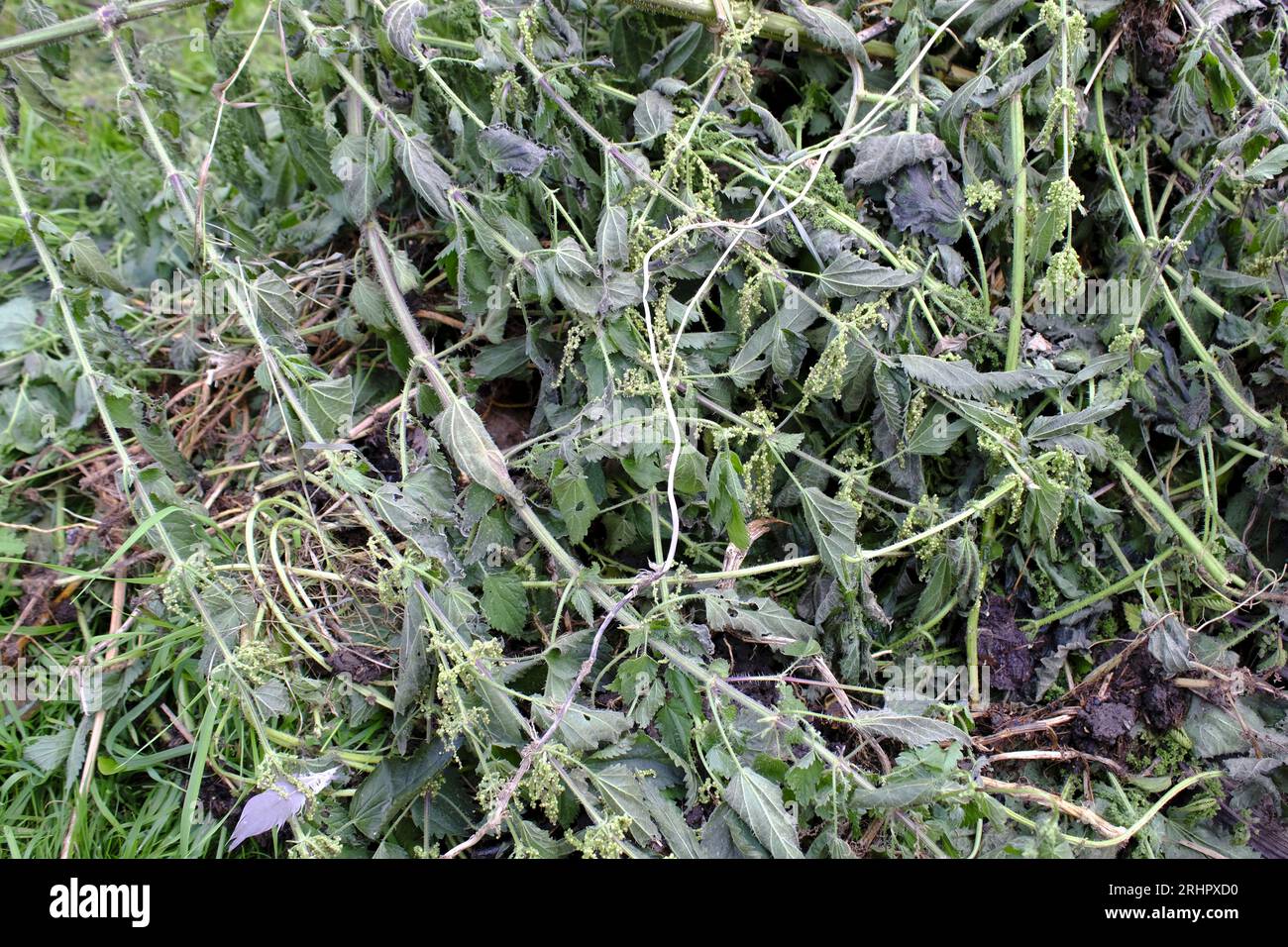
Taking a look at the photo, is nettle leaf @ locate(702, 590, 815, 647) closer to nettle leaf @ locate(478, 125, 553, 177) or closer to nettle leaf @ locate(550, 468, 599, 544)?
nettle leaf @ locate(550, 468, 599, 544)

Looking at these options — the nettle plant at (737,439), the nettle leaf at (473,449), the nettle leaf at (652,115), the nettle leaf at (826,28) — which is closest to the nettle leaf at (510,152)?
the nettle plant at (737,439)

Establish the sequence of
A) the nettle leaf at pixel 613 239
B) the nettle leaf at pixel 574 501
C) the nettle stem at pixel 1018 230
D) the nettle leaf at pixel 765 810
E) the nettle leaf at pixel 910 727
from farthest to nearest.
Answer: the nettle stem at pixel 1018 230
the nettle leaf at pixel 613 239
the nettle leaf at pixel 574 501
the nettle leaf at pixel 910 727
the nettle leaf at pixel 765 810

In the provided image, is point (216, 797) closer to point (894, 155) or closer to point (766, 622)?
point (766, 622)

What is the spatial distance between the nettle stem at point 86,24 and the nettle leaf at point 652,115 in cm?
110

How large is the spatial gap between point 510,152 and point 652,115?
387 mm

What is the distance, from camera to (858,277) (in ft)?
6.95

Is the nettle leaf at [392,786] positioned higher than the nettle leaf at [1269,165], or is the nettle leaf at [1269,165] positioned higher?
the nettle leaf at [1269,165]

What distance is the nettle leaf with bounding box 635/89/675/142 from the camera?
89.2 inches

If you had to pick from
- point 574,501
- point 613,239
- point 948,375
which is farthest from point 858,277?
point 574,501

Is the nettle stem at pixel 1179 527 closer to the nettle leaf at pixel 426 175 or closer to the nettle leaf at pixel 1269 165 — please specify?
the nettle leaf at pixel 1269 165

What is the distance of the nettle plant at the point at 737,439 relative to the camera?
6.19ft
